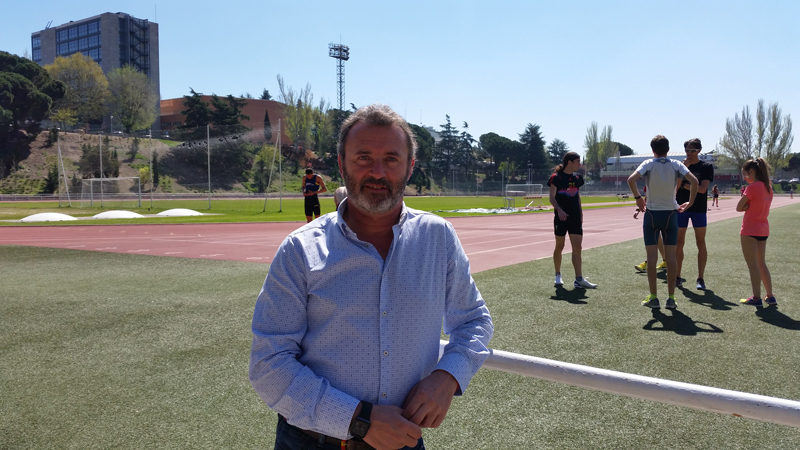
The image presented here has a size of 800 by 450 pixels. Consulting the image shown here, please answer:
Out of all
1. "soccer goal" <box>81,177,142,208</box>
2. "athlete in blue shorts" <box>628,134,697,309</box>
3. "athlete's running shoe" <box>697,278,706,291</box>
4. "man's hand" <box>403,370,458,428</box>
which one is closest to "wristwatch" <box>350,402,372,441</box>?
"man's hand" <box>403,370,458,428</box>

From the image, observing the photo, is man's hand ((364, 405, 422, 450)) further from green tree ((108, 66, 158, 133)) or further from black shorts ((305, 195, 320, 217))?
green tree ((108, 66, 158, 133))

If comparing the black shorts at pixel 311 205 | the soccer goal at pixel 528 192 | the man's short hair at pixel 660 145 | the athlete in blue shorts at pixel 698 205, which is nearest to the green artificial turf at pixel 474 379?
the athlete in blue shorts at pixel 698 205

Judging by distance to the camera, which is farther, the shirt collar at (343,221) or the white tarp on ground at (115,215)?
the white tarp on ground at (115,215)

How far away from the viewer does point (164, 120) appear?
322 ft

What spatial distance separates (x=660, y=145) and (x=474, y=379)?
13.7 ft

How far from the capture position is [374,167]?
177cm

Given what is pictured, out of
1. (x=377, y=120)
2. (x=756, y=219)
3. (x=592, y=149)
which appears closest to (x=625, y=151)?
(x=592, y=149)

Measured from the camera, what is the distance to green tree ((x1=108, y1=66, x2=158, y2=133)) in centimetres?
8362

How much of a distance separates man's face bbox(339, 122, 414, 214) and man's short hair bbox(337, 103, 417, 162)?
17 mm

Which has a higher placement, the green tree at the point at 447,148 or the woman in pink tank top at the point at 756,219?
the green tree at the point at 447,148

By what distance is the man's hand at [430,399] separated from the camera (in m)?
1.63

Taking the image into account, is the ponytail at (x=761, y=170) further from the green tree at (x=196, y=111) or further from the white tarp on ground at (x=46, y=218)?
the green tree at (x=196, y=111)

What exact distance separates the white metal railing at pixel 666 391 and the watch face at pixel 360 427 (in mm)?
585

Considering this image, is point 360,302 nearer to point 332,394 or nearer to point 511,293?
point 332,394
